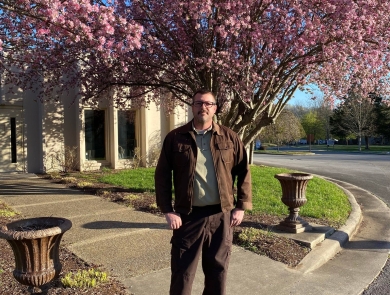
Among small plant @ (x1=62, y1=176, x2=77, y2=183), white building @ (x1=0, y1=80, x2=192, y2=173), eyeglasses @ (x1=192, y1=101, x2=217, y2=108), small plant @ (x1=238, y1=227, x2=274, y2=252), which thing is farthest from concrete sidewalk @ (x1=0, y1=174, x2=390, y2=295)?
white building @ (x1=0, y1=80, x2=192, y2=173)

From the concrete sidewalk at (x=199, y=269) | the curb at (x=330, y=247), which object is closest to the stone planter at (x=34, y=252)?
the concrete sidewalk at (x=199, y=269)

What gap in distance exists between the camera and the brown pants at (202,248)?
2898mm

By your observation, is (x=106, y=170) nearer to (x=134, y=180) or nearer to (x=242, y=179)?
(x=134, y=180)

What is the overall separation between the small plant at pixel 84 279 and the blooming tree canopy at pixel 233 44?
3.00 meters

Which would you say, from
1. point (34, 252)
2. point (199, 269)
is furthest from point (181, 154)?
point (199, 269)

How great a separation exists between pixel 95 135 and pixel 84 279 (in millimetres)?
10622

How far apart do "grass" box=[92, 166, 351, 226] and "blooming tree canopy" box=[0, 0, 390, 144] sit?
1718 mm

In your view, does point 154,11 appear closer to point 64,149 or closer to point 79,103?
point 79,103

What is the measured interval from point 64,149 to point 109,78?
5.50m

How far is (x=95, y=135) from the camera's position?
13742 mm

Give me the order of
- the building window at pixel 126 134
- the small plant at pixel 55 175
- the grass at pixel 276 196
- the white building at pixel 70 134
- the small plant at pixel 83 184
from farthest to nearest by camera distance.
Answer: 1. the building window at pixel 126 134
2. the white building at pixel 70 134
3. the small plant at pixel 55 175
4. the small plant at pixel 83 184
5. the grass at pixel 276 196

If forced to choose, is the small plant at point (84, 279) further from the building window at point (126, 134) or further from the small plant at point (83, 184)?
the building window at point (126, 134)

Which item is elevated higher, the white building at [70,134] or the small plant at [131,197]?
the white building at [70,134]

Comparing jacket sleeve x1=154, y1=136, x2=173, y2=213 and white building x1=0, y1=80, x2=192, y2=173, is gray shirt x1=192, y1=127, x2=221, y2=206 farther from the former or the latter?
white building x1=0, y1=80, x2=192, y2=173
